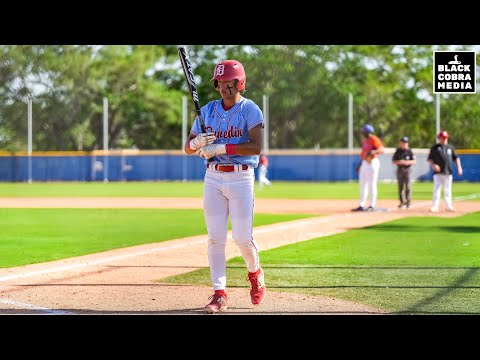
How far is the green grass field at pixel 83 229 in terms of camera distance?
40.4ft

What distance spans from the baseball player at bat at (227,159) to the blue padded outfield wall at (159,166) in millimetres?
40798

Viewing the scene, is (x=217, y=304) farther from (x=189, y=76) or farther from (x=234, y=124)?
(x=189, y=76)

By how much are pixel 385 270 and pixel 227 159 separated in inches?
143

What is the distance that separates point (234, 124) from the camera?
713cm

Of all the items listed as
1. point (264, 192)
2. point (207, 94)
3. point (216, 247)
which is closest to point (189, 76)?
point (216, 247)

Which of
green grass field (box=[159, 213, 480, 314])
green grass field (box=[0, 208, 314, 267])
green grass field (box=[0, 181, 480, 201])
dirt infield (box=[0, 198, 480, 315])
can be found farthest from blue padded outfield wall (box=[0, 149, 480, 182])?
dirt infield (box=[0, 198, 480, 315])

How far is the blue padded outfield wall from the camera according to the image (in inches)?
1906

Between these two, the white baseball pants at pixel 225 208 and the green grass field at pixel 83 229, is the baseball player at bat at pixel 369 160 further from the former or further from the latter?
the white baseball pants at pixel 225 208

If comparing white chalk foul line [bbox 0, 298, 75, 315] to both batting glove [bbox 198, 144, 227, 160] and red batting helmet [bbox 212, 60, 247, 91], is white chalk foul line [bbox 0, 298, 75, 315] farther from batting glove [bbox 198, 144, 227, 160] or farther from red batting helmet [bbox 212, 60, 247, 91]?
red batting helmet [bbox 212, 60, 247, 91]

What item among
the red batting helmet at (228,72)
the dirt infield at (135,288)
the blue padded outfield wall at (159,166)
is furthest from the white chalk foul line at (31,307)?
the blue padded outfield wall at (159,166)

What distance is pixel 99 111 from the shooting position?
57.4m
